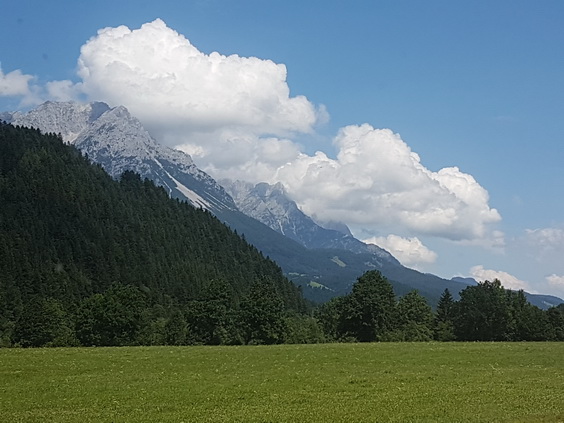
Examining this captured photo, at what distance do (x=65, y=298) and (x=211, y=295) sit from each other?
9964 cm

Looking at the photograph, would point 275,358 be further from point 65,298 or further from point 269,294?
point 65,298

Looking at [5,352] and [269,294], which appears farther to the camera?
[269,294]

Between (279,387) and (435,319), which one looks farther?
(435,319)

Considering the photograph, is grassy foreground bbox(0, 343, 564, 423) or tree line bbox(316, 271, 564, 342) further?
tree line bbox(316, 271, 564, 342)

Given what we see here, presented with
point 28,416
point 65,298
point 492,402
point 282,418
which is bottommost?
point 65,298

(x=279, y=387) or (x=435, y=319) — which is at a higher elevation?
(x=435, y=319)

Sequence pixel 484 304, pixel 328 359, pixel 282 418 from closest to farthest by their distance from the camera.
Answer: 1. pixel 282 418
2. pixel 328 359
3. pixel 484 304

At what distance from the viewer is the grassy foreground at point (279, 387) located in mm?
27203

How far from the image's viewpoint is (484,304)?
432 ft

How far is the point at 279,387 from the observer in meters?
36.0

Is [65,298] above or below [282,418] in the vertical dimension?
below

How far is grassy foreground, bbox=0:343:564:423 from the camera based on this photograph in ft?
89.2

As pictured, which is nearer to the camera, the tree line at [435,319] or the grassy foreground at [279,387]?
the grassy foreground at [279,387]

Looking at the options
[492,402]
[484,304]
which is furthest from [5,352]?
[484,304]
